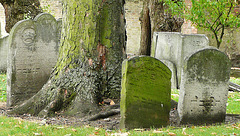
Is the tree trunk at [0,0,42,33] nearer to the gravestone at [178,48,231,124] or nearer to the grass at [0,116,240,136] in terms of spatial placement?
A: the grass at [0,116,240,136]

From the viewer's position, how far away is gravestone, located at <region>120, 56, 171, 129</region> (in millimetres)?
5441

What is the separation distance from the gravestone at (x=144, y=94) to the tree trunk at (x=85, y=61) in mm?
1315

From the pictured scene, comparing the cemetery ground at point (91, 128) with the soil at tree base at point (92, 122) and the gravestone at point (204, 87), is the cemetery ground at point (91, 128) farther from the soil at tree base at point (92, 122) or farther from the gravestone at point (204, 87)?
the gravestone at point (204, 87)

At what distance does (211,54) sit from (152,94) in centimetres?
127

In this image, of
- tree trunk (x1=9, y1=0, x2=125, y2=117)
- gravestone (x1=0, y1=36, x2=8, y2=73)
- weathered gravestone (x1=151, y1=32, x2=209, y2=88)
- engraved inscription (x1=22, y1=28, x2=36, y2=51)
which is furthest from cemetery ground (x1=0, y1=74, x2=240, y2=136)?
gravestone (x1=0, y1=36, x2=8, y2=73)

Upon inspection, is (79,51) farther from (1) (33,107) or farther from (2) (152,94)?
(2) (152,94)

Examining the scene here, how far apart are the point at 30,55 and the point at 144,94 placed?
3.60 m

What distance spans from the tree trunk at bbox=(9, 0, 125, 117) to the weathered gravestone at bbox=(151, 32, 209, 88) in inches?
173

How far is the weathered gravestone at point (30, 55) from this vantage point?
309 inches

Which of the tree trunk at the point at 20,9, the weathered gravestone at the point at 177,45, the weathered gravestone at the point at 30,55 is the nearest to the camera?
the weathered gravestone at the point at 30,55

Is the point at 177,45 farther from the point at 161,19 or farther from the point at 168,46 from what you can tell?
the point at 161,19

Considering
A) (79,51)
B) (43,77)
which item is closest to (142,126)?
(79,51)

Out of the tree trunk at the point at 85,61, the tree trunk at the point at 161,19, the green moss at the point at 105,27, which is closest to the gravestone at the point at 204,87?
the tree trunk at the point at 85,61

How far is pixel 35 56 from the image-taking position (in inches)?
324
